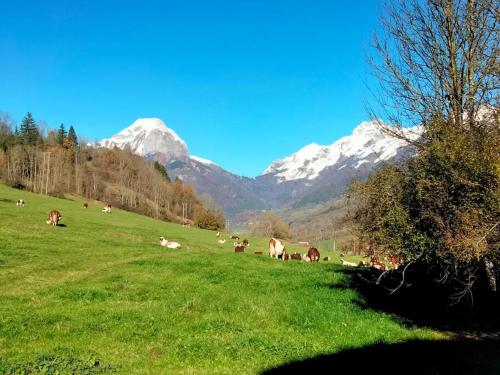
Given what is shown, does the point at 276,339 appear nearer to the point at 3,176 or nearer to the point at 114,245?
the point at 114,245

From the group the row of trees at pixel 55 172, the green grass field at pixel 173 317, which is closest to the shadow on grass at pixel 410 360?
the green grass field at pixel 173 317

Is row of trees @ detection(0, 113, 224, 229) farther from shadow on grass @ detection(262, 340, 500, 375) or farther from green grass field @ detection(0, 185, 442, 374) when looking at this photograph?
shadow on grass @ detection(262, 340, 500, 375)

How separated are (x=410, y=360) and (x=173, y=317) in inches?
331

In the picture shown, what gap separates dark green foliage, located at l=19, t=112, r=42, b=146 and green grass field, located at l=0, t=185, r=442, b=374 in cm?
16036

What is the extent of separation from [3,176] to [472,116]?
136 metres

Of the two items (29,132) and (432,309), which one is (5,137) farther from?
(432,309)

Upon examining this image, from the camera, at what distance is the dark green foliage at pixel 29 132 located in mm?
172712

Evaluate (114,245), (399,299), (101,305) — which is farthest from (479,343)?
(114,245)

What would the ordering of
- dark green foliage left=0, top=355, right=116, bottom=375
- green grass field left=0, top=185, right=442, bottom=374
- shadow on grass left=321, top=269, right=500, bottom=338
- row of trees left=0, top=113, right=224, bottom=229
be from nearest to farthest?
dark green foliage left=0, top=355, right=116, bottom=375 → green grass field left=0, top=185, right=442, bottom=374 → shadow on grass left=321, top=269, right=500, bottom=338 → row of trees left=0, top=113, right=224, bottom=229

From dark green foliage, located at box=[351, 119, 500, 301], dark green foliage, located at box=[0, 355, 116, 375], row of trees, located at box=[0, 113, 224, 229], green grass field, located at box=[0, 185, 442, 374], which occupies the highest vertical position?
row of trees, located at box=[0, 113, 224, 229]

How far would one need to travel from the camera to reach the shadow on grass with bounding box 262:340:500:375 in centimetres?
1219

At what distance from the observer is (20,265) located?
85.6 feet

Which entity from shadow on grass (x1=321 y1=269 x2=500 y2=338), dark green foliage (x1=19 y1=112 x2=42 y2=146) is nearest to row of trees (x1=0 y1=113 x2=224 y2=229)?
dark green foliage (x1=19 y1=112 x2=42 y2=146)

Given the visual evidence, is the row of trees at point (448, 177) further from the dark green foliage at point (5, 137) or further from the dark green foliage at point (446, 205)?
the dark green foliage at point (5, 137)
